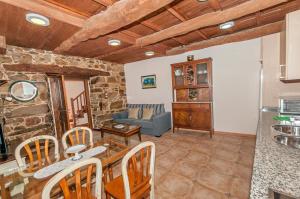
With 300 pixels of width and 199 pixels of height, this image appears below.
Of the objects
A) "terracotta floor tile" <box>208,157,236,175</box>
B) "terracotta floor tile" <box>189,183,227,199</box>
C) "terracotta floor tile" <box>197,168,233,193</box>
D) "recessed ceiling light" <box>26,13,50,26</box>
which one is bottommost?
"terracotta floor tile" <box>189,183,227,199</box>

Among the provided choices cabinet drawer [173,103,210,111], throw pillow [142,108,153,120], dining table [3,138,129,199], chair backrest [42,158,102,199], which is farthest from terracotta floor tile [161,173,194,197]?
throw pillow [142,108,153,120]

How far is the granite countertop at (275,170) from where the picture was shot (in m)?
0.66

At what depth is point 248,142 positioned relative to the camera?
3189 millimetres

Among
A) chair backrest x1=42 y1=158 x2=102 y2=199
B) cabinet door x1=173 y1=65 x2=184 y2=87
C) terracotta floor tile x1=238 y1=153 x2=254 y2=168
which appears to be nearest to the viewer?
chair backrest x1=42 y1=158 x2=102 y2=199

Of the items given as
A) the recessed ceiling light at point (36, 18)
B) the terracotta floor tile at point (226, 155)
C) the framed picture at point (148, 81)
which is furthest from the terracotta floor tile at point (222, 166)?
the recessed ceiling light at point (36, 18)

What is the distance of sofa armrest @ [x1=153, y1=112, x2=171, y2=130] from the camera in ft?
12.8

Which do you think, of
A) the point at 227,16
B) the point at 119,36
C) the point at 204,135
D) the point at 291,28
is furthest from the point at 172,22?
the point at 204,135

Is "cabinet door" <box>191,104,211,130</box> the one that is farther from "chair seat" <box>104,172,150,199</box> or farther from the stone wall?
the stone wall

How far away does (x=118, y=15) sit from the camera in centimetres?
184

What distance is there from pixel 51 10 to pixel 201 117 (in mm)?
3620

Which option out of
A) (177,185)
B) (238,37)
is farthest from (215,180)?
(238,37)

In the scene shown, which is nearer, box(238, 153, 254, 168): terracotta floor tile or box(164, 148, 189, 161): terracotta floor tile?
box(238, 153, 254, 168): terracotta floor tile

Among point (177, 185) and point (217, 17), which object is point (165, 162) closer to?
point (177, 185)

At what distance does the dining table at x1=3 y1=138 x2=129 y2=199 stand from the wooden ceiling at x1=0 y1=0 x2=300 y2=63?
1716 mm
